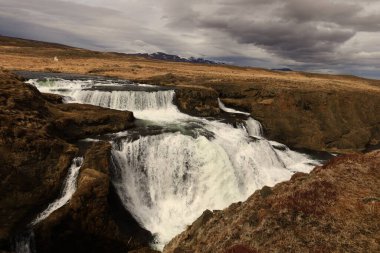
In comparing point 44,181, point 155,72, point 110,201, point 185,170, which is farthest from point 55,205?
point 155,72

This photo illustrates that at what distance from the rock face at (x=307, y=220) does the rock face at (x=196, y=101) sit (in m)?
26.0

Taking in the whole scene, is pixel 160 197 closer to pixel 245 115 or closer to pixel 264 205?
pixel 264 205

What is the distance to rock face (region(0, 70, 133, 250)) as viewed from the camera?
1817 cm

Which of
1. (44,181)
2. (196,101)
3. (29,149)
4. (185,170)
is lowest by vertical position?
(185,170)

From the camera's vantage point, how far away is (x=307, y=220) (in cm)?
1095

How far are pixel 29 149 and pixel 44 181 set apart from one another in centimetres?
222

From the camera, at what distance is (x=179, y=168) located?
1029 inches

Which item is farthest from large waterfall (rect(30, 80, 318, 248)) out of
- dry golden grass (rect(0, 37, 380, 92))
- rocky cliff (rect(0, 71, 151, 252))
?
dry golden grass (rect(0, 37, 380, 92))

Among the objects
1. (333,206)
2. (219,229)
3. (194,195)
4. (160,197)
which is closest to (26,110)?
(160,197)

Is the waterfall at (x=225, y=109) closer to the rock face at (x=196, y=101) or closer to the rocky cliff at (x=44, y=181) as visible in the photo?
the rock face at (x=196, y=101)

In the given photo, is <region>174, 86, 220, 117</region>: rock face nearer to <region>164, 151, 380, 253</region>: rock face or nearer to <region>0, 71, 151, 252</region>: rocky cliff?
<region>0, 71, 151, 252</region>: rocky cliff

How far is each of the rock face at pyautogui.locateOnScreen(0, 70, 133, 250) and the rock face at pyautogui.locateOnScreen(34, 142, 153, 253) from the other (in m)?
1.47

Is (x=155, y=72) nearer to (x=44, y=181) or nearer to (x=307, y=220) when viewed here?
(x=44, y=181)

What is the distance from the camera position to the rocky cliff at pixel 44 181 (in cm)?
1797
